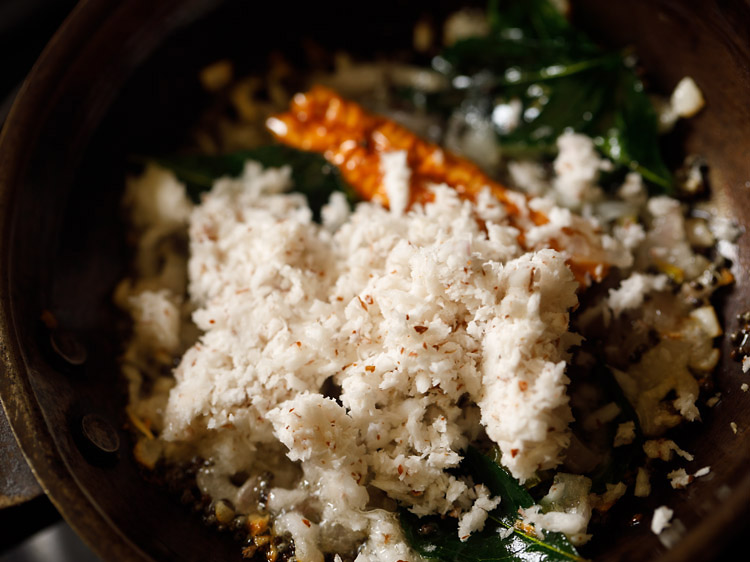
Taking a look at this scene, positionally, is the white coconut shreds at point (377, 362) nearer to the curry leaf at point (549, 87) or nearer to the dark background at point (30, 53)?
the curry leaf at point (549, 87)

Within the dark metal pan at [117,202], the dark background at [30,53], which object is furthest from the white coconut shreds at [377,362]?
the dark background at [30,53]

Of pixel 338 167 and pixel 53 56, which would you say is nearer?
pixel 53 56

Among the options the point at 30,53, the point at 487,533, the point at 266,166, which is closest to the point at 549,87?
the point at 266,166

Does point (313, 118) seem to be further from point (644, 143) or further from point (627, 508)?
point (627, 508)

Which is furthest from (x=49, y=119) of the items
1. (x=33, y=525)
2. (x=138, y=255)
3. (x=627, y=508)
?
(x=627, y=508)

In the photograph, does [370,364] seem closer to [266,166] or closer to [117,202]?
[266,166]
